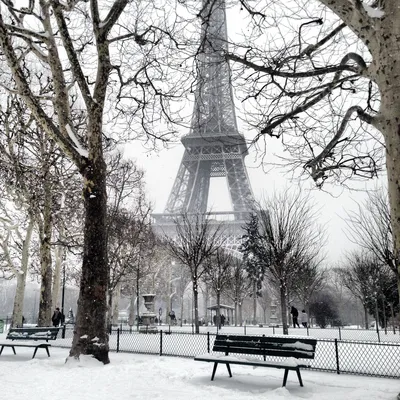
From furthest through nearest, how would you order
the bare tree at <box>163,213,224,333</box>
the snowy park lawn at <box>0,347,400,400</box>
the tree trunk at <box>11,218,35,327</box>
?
the bare tree at <box>163,213,224,333</box> → the tree trunk at <box>11,218,35,327</box> → the snowy park lawn at <box>0,347,400,400</box>

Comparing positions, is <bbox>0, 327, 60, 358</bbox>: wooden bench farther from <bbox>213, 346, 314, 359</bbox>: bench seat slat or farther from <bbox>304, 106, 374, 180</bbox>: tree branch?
<bbox>304, 106, 374, 180</bbox>: tree branch

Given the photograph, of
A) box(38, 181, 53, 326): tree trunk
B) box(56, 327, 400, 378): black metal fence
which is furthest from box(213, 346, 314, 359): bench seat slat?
box(38, 181, 53, 326): tree trunk

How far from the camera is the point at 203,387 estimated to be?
5.59 m

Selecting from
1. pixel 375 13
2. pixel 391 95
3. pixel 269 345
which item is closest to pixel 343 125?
pixel 391 95

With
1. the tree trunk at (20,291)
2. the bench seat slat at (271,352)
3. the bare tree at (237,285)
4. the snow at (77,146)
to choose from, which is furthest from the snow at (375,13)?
the bare tree at (237,285)

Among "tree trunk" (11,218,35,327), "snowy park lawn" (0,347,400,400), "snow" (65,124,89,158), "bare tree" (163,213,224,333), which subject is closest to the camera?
"snowy park lawn" (0,347,400,400)

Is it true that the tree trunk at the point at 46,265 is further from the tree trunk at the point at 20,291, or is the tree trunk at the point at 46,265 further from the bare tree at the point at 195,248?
the bare tree at the point at 195,248

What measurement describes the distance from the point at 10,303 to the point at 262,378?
10088 cm

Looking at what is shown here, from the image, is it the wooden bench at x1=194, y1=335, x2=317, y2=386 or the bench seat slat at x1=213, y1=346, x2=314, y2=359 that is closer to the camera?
the wooden bench at x1=194, y1=335, x2=317, y2=386

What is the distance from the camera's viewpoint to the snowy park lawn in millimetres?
5016

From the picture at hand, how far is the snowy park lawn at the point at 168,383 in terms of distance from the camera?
5.02 meters

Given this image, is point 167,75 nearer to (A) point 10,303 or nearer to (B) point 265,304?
(B) point 265,304

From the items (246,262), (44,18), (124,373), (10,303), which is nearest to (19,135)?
(44,18)

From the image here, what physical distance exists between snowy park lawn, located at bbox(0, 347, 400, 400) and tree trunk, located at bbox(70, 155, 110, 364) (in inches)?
13.8
